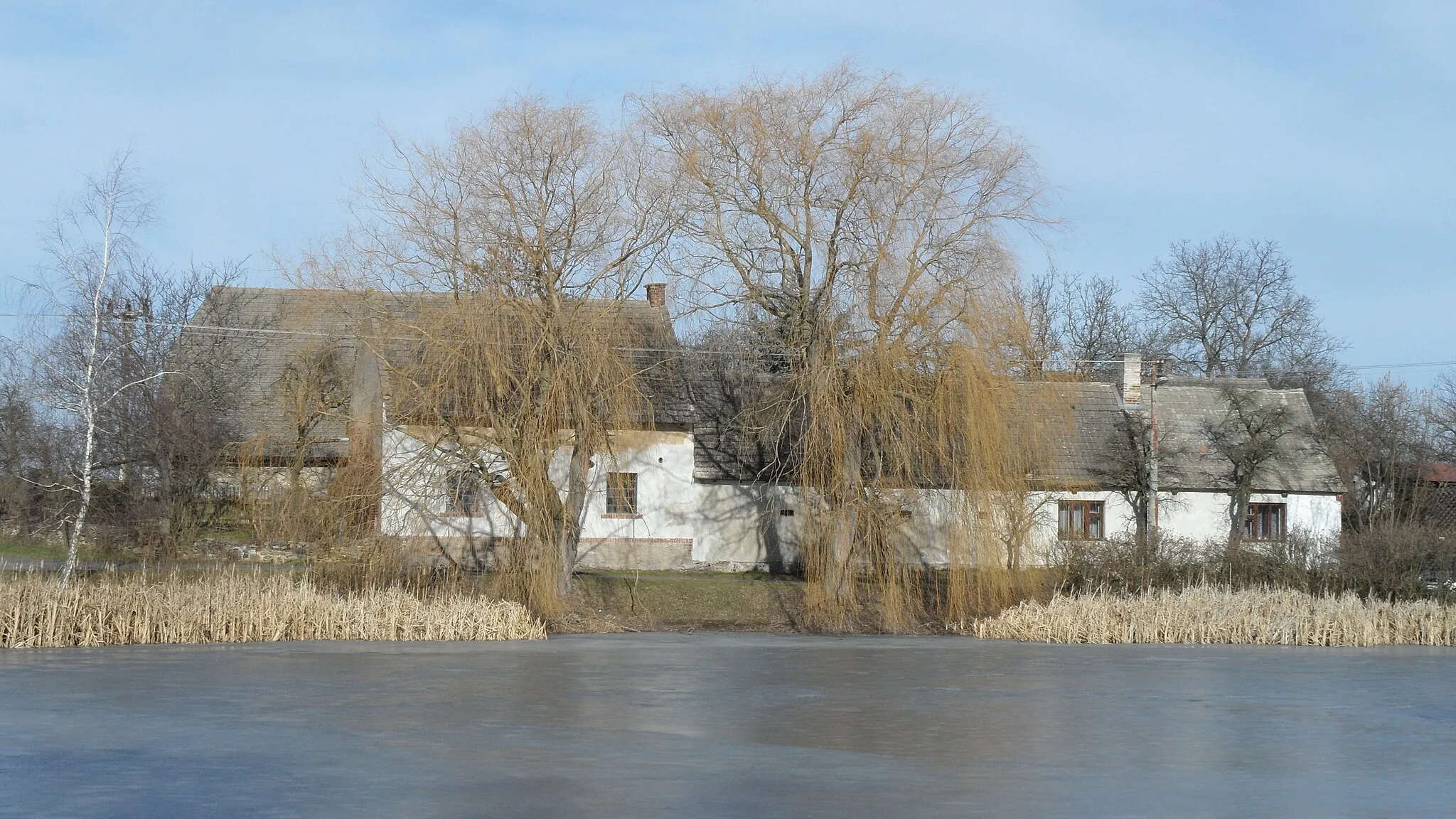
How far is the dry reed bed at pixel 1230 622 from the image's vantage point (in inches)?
978

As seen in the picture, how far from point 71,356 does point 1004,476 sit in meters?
16.9

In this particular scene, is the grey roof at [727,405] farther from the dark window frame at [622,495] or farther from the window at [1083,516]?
the dark window frame at [622,495]

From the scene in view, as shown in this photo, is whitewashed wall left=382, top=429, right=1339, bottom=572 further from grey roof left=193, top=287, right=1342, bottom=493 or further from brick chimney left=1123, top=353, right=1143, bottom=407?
brick chimney left=1123, top=353, right=1143, bottom=407

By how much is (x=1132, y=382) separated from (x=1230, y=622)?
1696 centimetres

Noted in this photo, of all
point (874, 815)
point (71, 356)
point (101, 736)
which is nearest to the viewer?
point (874, 815)

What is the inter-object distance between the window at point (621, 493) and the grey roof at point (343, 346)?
137 cm

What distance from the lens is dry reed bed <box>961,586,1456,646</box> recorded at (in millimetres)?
24844

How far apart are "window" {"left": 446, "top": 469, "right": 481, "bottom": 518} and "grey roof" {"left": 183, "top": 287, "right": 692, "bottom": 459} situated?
2.08 m

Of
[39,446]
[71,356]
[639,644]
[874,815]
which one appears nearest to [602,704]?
[874,815]

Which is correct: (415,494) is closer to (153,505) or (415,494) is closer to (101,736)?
(153,505)

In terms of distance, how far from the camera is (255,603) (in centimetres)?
2303

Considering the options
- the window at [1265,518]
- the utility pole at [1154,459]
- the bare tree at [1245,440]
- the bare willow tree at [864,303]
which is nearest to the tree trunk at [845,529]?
the bare willow tree at [864,303]

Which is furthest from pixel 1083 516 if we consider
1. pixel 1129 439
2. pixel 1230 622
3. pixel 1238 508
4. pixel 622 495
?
pixel 622 495

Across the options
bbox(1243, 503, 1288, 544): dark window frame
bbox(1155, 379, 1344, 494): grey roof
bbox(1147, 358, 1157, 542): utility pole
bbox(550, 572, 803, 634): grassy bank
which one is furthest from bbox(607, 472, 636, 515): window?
bbox(1243, 503, 1288, 544): dark window frame
